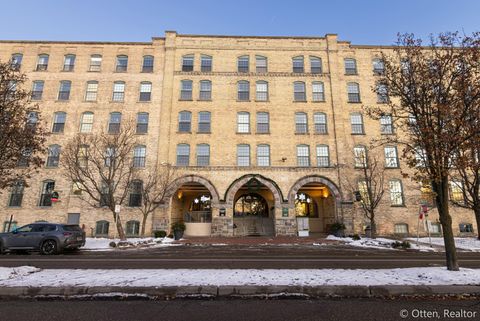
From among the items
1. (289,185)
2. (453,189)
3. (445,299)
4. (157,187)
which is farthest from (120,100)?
(453,189)

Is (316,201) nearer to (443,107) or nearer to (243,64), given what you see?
(243,64)

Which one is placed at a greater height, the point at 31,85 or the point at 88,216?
the point at 31,85

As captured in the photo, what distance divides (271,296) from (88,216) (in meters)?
22.7

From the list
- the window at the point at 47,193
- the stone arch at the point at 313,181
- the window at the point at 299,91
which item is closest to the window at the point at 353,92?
the window at the point at 299,91

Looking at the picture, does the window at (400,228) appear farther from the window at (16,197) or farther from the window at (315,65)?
the window at (16,197)

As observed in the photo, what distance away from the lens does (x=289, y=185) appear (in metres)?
24.1

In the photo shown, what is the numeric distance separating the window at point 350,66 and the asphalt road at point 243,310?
26360 mm

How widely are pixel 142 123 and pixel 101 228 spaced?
1022cm

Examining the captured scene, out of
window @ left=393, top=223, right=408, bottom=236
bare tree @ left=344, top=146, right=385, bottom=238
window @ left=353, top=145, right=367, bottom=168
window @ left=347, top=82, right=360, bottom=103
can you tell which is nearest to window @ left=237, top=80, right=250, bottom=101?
window @ left=347, top=82, right=360, bottom=103

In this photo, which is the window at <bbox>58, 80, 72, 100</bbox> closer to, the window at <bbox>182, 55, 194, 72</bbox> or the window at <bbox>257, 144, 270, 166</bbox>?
the window at <bbox>182, 55, 194, 72</bbox>

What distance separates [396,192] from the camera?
24609mm

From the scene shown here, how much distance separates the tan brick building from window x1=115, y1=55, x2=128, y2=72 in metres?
0.10

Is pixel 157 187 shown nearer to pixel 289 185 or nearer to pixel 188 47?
pixel 289 185

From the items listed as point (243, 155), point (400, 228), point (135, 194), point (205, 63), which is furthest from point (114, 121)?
point (400, 228)
